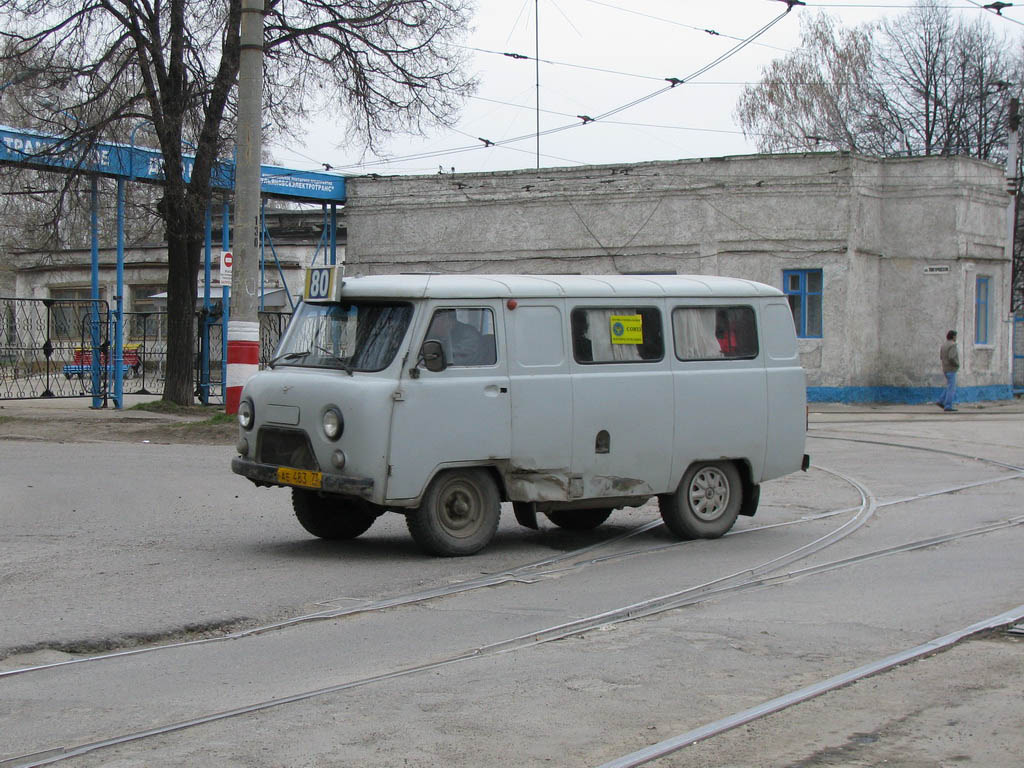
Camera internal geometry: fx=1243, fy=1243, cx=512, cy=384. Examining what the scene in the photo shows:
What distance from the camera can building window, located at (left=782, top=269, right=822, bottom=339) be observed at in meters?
29.9

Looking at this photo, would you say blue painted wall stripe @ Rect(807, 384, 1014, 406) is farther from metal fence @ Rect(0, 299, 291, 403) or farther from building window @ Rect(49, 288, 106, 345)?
building window @ Rect(49, 288, 106, 345)

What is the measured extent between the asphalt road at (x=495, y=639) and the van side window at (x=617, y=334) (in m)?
Result: 1.59

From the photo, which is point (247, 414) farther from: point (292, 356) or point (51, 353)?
point (51, 353)

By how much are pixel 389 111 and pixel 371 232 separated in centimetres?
1121

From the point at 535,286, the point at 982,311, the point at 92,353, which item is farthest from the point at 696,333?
the point at 982,311

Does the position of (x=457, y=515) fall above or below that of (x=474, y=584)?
above

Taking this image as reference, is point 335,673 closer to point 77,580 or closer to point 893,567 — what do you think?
point 77,580

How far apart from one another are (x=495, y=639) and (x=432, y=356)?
9.13 feet

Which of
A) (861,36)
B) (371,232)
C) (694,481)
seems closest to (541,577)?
(694,481)

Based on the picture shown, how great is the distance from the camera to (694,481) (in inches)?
412

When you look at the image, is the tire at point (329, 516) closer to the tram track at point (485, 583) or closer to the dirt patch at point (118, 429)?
the tram track at point (485, 583)

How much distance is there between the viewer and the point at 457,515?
31.0 feet

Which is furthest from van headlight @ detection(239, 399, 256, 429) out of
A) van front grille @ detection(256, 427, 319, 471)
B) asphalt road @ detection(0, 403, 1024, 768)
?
asphalt road @ detection(0, 403, 1024, 768)

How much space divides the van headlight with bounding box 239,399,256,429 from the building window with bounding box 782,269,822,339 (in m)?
22.0
